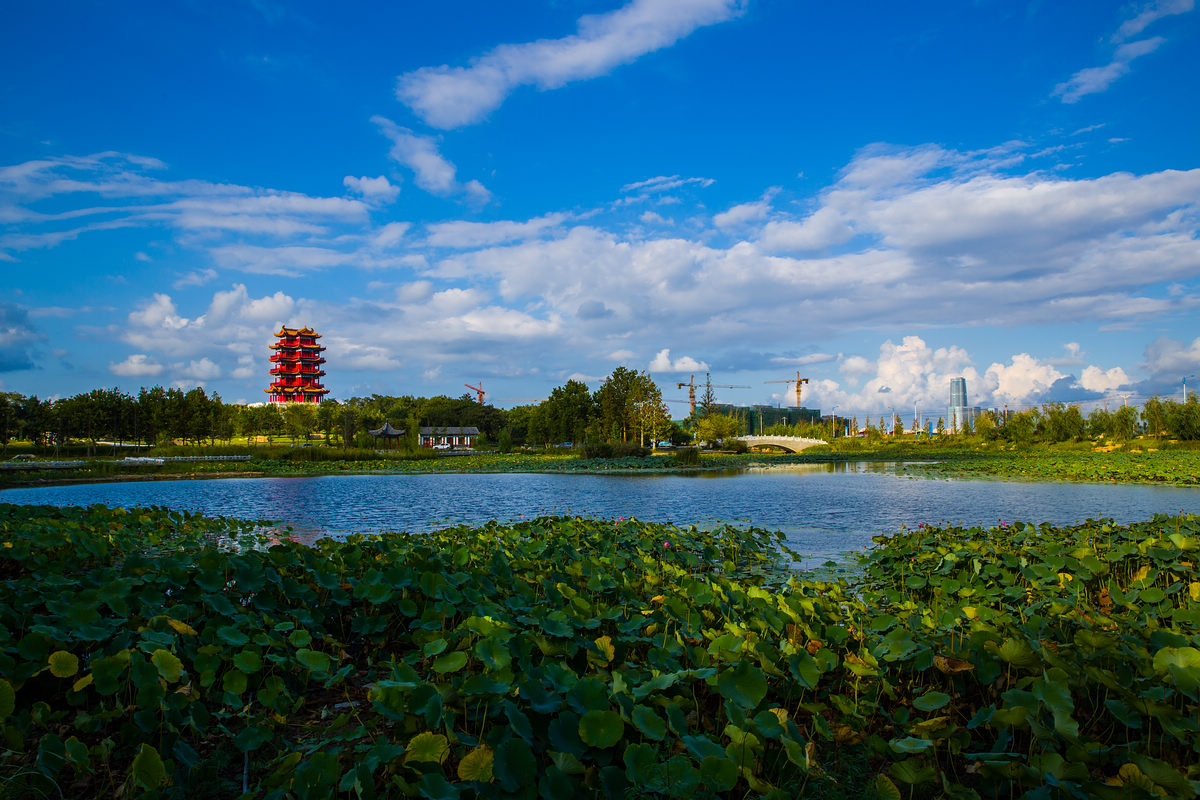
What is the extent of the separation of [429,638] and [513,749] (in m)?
1.57

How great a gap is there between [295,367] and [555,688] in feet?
325

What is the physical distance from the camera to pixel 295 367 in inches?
3595

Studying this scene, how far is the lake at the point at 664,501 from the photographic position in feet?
40.3

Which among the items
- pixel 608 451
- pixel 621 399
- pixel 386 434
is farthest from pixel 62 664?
pixel 386 434

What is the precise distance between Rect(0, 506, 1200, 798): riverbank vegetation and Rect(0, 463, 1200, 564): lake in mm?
4980

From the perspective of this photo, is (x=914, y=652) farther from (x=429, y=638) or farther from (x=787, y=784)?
(x=429, y=638)

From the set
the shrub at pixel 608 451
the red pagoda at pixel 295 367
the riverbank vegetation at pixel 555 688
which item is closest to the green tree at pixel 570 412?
the shrub at pixel 608 451

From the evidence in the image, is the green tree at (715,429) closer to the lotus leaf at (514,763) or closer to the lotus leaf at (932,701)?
the lotus leaf at (932,701)

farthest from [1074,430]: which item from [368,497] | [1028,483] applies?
[368,497]

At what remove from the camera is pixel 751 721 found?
2.43m

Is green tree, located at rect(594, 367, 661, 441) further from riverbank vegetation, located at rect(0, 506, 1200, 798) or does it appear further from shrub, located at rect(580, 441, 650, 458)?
riverbank vegetation, located at rect(0, 506, 1200, 798)

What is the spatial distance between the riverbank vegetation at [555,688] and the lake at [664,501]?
196 inches

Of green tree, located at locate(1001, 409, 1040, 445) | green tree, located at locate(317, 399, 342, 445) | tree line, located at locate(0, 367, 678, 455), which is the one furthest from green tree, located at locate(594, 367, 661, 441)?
green tree, located at locate(317, 399, 342, 445)

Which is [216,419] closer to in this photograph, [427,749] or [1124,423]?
[427,749]
